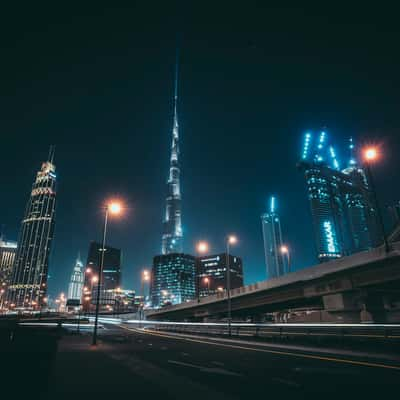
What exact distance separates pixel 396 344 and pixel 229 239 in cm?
2294

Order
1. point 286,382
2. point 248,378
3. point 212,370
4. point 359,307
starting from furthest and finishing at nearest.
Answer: point 359,307, point 212,370, point 248,378, point 286,382

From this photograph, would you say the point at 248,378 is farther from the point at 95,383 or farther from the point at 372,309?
the point at 372,309

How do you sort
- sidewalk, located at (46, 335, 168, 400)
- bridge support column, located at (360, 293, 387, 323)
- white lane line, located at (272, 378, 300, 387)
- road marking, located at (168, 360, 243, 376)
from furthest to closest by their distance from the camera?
1. bridge support column, located at (360, 293, 387, 323)
2. road marking, located at (168, 360, 243, 376)
3. white lane line, located at (272, 378, 300, 387)
4. sidewalk, located at (46, 335, 168, 400)

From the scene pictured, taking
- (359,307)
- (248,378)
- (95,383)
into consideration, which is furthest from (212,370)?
(359,307)

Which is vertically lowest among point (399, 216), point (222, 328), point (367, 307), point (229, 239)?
point (222, 328)

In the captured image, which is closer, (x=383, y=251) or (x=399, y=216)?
(x=383, y=251)

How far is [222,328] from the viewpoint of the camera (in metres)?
35.8

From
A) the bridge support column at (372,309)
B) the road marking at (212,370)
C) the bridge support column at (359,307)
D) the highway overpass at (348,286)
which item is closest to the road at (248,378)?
the road marking at (212,370)

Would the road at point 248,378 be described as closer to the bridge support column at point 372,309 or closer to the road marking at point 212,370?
the road marking at point 212,370

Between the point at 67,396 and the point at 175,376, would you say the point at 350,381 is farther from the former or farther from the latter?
the point at 67,396

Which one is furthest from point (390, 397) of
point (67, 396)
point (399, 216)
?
point (399, 216)

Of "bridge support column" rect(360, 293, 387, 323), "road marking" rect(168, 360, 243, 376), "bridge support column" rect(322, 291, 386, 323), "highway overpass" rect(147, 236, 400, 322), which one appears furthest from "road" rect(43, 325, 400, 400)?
"bridge support column" rect(360, 293, 387, 323)

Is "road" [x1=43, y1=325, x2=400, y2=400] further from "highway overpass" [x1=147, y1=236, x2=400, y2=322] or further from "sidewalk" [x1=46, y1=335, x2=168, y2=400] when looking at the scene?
"highway overpass" [x1=147, y1=236, x2=400, y2=322]

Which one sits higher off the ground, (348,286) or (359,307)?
(348,286)
